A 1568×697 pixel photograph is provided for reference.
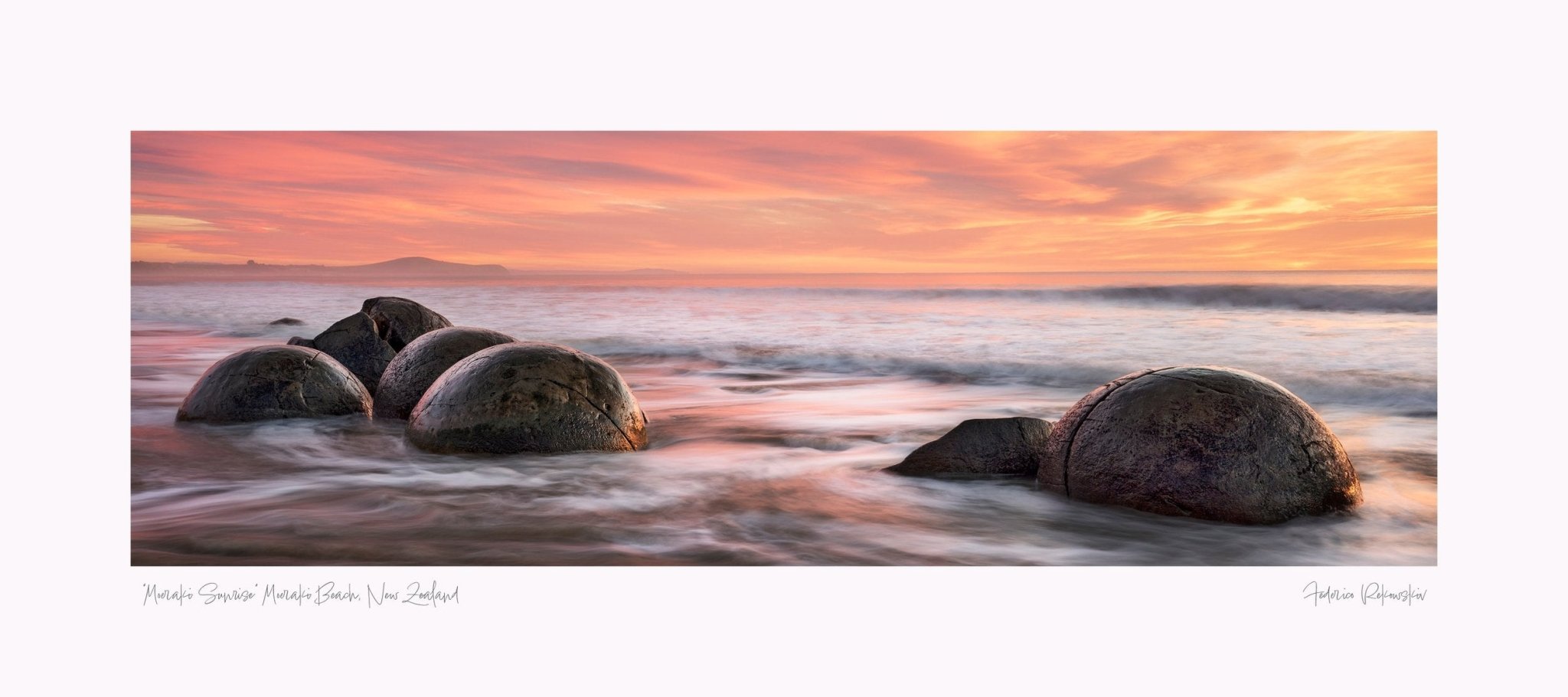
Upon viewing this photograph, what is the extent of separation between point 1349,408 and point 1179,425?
527 cm

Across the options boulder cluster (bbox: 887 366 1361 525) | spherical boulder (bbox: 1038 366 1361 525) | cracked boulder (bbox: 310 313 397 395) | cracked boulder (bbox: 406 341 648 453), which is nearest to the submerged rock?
cracked boulder (bbox: 310 313 397 395)

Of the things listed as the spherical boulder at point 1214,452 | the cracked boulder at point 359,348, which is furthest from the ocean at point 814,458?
the cracked boulder at point 359,348

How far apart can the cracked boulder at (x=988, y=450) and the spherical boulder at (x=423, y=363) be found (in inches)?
127

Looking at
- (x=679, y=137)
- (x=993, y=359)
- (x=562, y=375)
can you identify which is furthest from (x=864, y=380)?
(x=562, y=375)

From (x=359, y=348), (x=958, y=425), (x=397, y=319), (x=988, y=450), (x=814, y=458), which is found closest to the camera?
(x=988, y=450)

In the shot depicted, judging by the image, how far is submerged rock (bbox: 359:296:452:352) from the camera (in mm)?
8867

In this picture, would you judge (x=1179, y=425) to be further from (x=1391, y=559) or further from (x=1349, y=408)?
(x=1349, y=408)

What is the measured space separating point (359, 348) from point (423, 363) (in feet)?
5.67

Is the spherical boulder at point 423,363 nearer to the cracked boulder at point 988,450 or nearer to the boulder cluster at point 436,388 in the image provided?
the boulder cluster at point 436,388

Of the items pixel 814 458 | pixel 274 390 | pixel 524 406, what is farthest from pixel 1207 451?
pixel 274 390

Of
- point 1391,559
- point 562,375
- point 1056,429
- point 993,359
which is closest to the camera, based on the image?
point 1391,559

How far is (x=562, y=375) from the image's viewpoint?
591 cm

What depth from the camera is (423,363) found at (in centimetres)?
720

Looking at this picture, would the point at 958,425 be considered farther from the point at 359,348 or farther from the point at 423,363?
the point at 359,348
